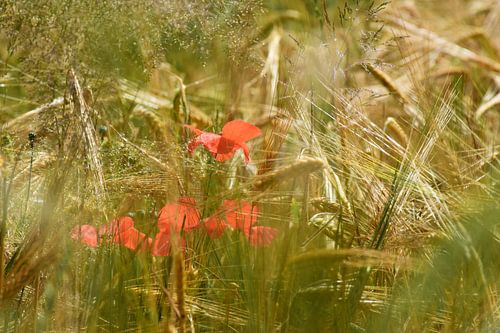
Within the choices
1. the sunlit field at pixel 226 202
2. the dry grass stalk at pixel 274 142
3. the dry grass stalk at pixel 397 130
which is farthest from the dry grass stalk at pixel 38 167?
the dry grass stalk at pixel 397 130

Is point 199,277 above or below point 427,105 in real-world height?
below

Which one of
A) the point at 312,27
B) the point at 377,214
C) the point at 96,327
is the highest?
the point at 312,27

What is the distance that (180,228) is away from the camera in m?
0.96

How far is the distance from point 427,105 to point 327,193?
0.57 ft

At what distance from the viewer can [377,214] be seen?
3.41 ft

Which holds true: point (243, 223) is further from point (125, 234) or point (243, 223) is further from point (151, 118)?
point (151, 118)

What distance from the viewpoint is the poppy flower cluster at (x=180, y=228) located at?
0.91 metres

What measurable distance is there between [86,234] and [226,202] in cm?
14

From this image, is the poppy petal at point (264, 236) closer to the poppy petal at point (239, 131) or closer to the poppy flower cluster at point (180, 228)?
the poppy flower cluster at point (180, 228)

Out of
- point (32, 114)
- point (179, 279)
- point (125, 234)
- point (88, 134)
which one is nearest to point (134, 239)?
point (125, 234)

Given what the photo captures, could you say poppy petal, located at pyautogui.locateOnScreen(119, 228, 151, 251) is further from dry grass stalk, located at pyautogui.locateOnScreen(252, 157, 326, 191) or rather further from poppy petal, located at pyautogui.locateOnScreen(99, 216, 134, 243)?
dry grass stalk, located at pyautogui.locateOnScreen(252, 157, 326, 191)

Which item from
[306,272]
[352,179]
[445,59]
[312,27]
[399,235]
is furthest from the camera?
[445,59]

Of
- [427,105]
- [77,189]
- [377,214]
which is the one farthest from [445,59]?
[77,189]

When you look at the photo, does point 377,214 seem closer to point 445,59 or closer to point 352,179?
point 352,179
